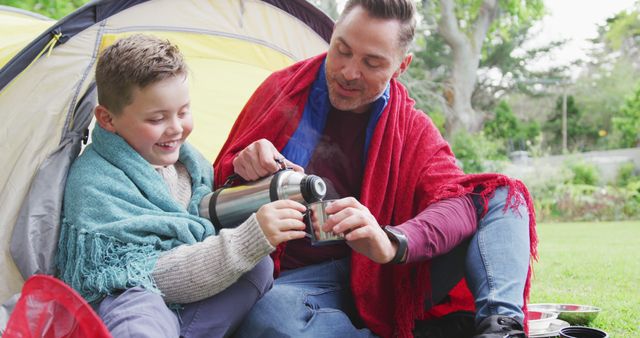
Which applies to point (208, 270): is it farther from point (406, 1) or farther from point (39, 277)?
point (406, 1)

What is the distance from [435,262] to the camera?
189 cm

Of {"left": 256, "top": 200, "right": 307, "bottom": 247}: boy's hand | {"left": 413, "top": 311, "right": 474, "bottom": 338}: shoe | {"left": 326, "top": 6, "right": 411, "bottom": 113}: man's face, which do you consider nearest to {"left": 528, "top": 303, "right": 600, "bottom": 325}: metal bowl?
{"left": 413, "top": 311, "right": 474, "bottom": 338}: shoe

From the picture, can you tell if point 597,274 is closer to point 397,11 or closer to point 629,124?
point 397,11

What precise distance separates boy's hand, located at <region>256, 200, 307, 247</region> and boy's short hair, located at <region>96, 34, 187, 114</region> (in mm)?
439

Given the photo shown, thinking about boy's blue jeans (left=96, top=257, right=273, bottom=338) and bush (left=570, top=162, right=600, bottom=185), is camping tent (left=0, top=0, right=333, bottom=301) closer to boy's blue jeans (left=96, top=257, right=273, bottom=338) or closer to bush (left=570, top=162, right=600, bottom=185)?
boy's blue jeans (left=96, top=257, right=273, bottom=338)

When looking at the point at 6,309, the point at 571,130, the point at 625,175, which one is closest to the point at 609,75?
the point at 571,130

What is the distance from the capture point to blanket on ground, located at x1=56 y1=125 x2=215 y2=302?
148cm

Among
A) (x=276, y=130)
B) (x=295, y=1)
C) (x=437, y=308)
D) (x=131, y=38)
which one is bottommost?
(x=437, y=308)

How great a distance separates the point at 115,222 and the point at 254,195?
379 millimetres

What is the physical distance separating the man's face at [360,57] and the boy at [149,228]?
0.48 meters

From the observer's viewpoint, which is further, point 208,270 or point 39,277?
point 208,270

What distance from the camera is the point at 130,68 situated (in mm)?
1591

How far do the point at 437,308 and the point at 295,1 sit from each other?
1511 mm

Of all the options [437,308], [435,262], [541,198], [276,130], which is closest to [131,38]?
[276,130]
